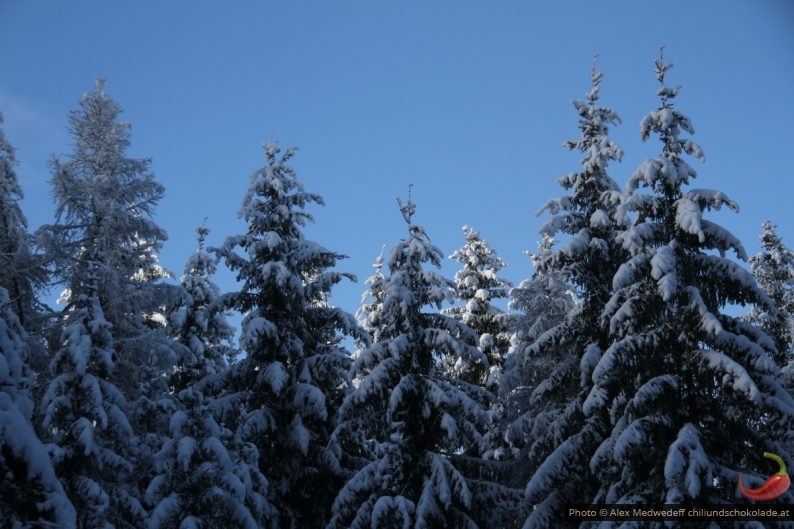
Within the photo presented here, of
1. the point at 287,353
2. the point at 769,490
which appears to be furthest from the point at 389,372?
the point at 769,490

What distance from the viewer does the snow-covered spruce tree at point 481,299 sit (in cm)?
2975

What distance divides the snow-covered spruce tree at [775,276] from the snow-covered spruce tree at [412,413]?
57.1 feet

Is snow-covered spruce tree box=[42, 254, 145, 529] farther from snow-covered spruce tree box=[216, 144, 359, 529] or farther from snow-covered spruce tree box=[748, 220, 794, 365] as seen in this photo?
snow-covered spruce tree box=[748, 220, 794, 365]

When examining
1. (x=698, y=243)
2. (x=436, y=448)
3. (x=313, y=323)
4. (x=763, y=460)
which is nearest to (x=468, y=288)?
(x=313, y=323)

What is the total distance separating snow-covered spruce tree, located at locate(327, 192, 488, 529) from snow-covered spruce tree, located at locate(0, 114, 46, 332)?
30.5 ft

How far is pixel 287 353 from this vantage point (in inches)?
779

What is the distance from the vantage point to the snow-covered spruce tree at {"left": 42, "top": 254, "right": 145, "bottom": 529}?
14.3m

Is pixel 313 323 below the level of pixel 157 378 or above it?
above

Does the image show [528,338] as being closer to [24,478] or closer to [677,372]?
[677,372]

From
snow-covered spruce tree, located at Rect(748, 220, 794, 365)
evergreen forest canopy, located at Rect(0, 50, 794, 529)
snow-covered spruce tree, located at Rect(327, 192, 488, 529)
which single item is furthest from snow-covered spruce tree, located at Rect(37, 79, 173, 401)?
snow-covered spruce tree, located at Rect(748, 220, 794, 365)

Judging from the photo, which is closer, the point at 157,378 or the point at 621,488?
the point at 621,488

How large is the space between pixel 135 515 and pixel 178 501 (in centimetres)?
104

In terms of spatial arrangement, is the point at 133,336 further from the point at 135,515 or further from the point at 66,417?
the point at 135,515

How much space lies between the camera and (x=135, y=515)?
15.5 meters
